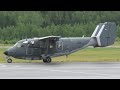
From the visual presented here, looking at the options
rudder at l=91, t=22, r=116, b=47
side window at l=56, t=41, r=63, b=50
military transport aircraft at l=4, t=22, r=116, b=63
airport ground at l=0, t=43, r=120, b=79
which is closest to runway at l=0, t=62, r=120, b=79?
airport ground at l=0, t=43, r=120, b=79

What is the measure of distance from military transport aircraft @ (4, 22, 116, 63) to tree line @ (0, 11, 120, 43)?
90.8 ft

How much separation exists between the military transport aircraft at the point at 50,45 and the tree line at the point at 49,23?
2767cm

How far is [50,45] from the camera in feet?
90.8

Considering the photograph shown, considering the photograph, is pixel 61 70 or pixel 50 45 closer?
pixel 61 70

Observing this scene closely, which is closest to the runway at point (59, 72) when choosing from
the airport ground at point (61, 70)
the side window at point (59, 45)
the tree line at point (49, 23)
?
the airport ground at point (61, 70)

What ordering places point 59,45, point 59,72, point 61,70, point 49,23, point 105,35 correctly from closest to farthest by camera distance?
point 59,72 < point 61,70 < point 59,45 < point 105,35 < point 49,23

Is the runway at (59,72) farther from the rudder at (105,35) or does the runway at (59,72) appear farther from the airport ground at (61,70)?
the rudder at (105,35)

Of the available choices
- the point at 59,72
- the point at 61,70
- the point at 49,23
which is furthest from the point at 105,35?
the point at 49,23

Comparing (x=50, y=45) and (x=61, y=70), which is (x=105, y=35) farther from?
(x=61, y=70)

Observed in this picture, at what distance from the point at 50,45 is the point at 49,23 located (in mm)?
39348

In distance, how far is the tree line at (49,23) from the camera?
197ft

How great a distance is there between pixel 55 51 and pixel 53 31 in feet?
106

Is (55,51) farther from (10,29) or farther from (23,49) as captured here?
(10,29)
